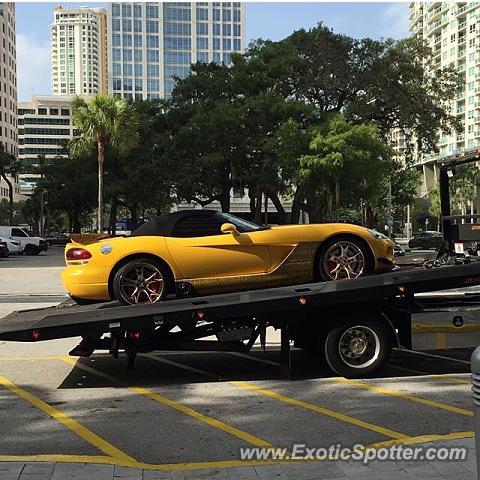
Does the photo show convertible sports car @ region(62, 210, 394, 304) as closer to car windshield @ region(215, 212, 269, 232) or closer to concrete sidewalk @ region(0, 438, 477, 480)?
car windshield @ region(215, 212, 269, 232)

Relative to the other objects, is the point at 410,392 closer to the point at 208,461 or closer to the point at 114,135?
the point at 208,461

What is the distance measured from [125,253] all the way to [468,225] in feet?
13.1

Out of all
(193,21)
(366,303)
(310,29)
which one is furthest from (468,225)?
(193,21)

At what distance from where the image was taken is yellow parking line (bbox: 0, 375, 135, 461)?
4.52 meters

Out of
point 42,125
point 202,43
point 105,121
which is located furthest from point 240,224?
point 42,125

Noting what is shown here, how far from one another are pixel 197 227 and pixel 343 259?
1.71m

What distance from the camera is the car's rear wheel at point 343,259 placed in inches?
265

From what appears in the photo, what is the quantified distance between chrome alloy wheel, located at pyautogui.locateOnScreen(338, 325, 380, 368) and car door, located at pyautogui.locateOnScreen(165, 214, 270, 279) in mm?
1186

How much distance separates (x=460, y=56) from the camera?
3915 inches

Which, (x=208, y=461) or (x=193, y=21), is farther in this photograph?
(x=193, y=21)

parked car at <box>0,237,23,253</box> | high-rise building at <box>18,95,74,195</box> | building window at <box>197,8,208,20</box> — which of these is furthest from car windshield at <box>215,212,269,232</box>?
high-rise building at <box>18,95,74,195</box>

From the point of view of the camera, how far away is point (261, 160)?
1265 inches

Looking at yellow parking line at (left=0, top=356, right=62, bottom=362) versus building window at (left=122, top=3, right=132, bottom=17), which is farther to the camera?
building window at (left=122, top=3, right=132, bottom=17)

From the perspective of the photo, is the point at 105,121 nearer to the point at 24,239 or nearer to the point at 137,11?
the point at 24,239
